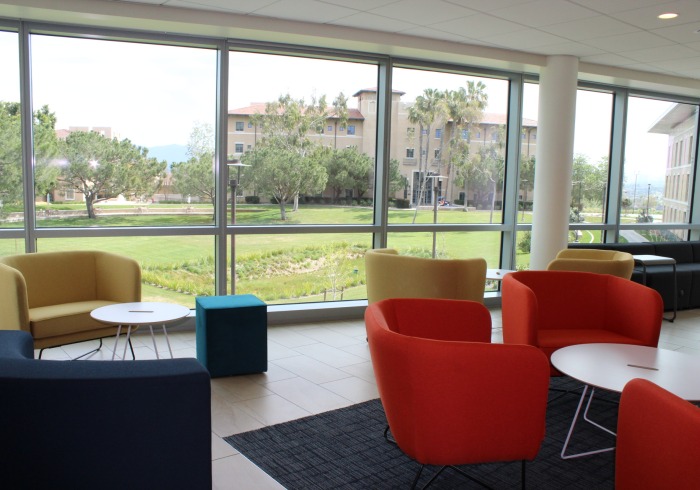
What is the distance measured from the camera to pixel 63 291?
5.48 metres

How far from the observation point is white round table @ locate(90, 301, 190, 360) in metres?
4.54

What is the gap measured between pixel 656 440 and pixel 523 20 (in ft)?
15.6

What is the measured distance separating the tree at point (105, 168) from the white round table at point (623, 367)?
4.65m

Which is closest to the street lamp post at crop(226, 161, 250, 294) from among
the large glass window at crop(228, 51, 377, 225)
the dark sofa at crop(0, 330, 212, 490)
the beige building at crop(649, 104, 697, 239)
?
the large glass window at crop(228, 51, 377, 225)

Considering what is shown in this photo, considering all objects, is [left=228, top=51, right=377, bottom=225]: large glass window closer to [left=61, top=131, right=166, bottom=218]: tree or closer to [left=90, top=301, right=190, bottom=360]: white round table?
[left=61, top=131, right=166, bottom=218]: tree

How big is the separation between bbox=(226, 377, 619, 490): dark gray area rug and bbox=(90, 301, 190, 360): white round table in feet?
3.97

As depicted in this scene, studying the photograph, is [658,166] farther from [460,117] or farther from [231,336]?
[231,336]

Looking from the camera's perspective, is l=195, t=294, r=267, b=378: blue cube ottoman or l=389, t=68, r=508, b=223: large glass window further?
l=389, t=68, r=508, b=223: large glass window

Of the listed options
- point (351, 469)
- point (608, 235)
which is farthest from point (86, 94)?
point (608, 235)

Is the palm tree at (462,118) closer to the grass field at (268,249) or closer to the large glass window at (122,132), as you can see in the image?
the grass field at (268,249)

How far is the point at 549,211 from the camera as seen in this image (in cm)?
784

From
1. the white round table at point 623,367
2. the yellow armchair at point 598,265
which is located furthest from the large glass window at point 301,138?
the white round table at point 623,367

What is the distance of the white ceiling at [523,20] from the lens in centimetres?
545

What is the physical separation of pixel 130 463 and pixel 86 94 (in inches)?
196
